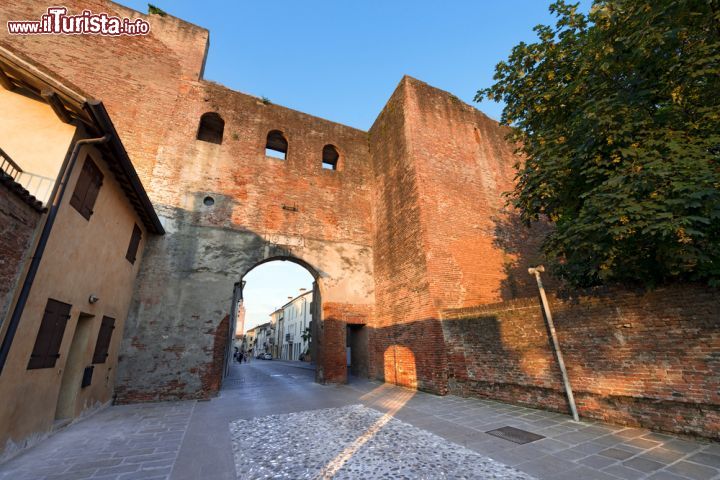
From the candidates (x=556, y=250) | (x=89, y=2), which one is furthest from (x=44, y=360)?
(x=89, y=2)

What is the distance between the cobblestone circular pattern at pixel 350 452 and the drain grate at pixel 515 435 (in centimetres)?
92

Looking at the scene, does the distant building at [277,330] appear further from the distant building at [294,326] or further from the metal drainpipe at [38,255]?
the metal drainpipe at [38,255]

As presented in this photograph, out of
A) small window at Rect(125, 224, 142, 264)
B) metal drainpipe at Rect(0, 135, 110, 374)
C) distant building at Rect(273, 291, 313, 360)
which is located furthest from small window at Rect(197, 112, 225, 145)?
distant building at Rect(273, 291, 313, 360)

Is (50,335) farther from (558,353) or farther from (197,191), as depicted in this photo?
(558,353)

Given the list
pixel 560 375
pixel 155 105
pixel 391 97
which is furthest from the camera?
pixel 391 97

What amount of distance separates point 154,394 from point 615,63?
505 inches

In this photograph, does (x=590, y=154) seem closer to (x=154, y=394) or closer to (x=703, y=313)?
(x=703, y=313)

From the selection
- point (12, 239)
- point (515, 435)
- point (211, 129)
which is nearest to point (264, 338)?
point (211, 129)

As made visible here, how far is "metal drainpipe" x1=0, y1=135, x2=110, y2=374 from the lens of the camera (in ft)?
13.0

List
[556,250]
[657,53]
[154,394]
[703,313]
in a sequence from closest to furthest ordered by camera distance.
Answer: [703,313] → [657,53] → [556,250] → [154,394]

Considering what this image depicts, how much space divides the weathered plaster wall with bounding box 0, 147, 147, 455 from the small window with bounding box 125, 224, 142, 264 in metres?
0.24

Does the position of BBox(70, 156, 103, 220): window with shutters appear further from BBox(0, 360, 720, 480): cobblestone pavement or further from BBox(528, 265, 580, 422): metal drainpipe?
BBox(528, 265, 580, 422): metal drainpipe

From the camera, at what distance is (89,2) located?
11.8 m

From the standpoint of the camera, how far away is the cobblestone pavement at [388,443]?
3.57 m
